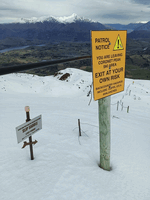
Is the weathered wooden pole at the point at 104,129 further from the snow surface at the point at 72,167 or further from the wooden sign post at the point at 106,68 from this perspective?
the snow surface at the point at 72,167

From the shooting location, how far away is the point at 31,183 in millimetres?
2338

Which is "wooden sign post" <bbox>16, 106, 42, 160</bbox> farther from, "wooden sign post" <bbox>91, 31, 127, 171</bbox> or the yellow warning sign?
the yellow warning sign

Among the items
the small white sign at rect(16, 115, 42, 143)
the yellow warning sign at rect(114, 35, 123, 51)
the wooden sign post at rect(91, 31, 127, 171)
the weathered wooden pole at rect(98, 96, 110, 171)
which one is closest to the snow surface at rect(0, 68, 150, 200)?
the weathered wooden pole at rect(98, 96, 110, 171)

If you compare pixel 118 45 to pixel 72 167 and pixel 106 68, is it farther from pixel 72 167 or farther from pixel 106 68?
pixel 72 167

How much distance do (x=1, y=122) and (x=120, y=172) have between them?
12.9ft

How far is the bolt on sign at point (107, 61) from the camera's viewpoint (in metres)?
2.19

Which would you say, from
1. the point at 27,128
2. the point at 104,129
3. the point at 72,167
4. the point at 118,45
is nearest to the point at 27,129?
the point at 27,128

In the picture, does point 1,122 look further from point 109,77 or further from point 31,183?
point 109,77

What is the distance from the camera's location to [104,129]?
2748 millimetres

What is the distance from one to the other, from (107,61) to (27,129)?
1.77 metres

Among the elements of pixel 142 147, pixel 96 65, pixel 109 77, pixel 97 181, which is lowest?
pixel 142 147

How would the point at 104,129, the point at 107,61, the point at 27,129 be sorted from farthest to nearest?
the point at 104,129 < the point at 27,129 < the point at 107,61

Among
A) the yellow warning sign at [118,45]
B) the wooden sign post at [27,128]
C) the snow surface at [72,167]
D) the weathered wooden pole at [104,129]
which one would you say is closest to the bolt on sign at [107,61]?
the yellow warning sign at [118,45]

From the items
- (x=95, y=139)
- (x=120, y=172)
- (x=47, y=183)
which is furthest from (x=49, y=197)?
(x=95, y=139)
